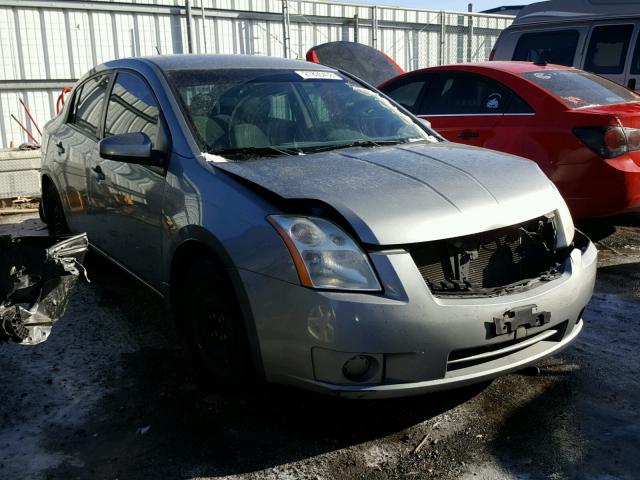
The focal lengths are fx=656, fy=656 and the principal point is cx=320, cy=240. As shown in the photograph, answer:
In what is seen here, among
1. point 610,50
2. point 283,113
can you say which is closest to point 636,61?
point 610,50

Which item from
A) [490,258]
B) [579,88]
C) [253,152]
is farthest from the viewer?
[579,88]

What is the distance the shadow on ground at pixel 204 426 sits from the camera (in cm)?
271

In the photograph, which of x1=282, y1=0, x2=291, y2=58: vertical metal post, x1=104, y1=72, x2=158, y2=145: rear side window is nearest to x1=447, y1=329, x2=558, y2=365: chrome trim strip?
x1=104, y1=72, x2=158, y2=145: rear side window

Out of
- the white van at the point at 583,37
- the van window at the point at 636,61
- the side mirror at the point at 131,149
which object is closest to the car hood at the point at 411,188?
the side mirror at the point at 131,149

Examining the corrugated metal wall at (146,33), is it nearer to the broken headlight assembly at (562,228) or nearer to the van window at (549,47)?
the van window at (549,47)

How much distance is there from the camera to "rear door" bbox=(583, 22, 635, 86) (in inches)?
313

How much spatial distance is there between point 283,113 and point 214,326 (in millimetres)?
1376

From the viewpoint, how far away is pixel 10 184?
8203 mm

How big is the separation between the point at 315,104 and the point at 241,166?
3.28 ft

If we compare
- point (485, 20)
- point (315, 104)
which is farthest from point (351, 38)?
point (315, 104)

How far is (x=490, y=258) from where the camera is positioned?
2.90 metres

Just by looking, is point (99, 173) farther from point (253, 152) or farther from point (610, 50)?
point (610, 50)

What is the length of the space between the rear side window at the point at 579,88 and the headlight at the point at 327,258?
3411 mm

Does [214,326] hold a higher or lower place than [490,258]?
lower
